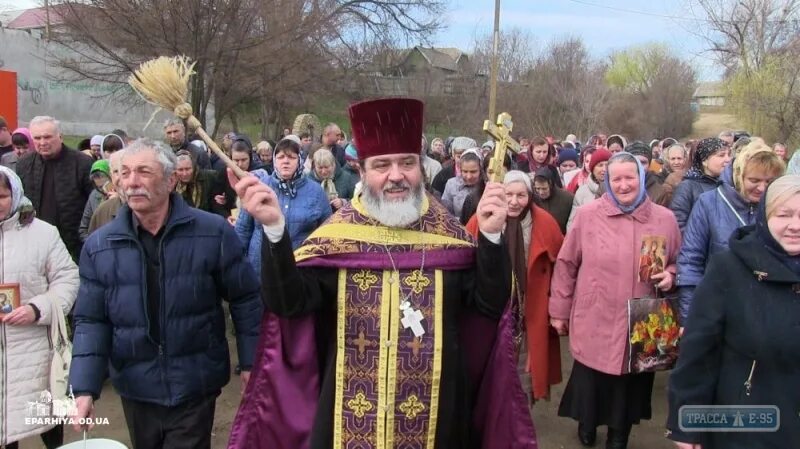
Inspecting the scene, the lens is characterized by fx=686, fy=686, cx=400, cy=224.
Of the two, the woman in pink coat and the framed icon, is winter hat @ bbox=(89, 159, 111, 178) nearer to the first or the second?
the framed icon

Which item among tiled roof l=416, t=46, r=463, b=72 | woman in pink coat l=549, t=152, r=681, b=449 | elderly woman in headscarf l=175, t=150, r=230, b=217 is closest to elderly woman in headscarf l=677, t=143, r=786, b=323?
woman in pink coat l=549, t=152, r=681, b=449

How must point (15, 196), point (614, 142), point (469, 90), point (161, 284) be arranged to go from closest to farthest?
point (161, 284) < point (15, 196) < point (614, 142) < point (469, 90)

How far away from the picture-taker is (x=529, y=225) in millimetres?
5168

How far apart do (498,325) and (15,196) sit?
2703 millimetres

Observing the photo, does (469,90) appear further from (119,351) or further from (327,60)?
(119,351)

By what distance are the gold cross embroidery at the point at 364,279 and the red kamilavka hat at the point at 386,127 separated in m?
0.48

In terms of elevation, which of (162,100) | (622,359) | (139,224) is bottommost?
(622,359)

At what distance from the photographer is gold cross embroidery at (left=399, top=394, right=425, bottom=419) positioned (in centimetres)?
275

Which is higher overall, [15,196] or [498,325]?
[15,196]

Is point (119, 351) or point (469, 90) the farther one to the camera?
point (469, 90)

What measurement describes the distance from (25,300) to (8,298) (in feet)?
0.29

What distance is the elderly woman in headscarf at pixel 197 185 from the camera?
21.1 feet

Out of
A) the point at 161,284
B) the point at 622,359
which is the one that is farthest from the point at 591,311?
the point at 161,284

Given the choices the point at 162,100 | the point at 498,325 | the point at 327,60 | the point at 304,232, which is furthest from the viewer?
the point at 327,60
